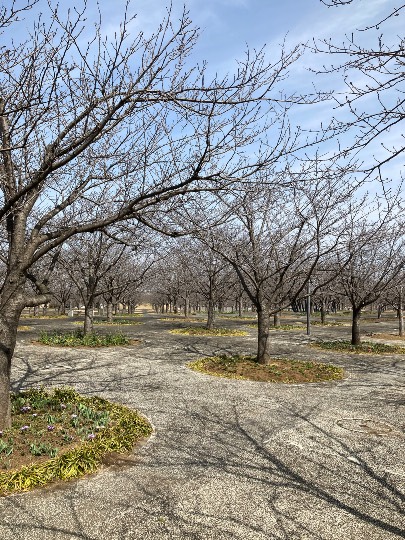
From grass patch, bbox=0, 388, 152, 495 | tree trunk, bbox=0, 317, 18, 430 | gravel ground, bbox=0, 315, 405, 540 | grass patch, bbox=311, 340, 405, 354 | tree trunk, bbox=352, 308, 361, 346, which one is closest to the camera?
gravel ground, bbox=0, 315, 405, 540

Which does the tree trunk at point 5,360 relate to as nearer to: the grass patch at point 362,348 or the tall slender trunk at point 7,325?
the tall slender trunk at point 7,325

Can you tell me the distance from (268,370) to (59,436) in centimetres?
609

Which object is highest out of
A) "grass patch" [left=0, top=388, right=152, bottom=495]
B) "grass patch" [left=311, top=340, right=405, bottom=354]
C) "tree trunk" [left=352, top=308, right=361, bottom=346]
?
"tree trunk" [left=352, top=308, right=361, bottom=346]

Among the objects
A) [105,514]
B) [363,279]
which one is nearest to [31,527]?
[105,514]

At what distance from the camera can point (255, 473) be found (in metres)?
4.54

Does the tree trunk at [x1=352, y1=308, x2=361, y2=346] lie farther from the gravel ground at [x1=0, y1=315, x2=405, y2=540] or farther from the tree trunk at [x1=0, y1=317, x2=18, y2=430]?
the tree trunk at [x1=0, y1=317, x2=18, y2=430]

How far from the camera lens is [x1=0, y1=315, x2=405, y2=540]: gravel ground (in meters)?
3.47

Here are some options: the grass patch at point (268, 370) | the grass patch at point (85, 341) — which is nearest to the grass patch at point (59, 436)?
the grass patch at point (268, 370)

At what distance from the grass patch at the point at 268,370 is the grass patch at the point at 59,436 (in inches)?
152

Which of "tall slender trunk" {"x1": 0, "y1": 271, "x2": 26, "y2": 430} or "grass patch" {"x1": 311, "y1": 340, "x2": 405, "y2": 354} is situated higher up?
"tall slender trunk" {"x1": 0, "y1": 271, "x2": 26, "y2": 430}

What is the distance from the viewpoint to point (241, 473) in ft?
14.8

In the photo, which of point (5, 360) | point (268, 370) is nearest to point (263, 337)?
point (268, 370)

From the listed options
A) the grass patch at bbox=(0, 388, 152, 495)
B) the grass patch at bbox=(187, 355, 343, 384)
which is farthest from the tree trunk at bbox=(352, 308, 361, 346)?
the grass patch at bbox=(0, 388, 152, 495)

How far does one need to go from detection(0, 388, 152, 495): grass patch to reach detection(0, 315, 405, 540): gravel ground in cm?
22
